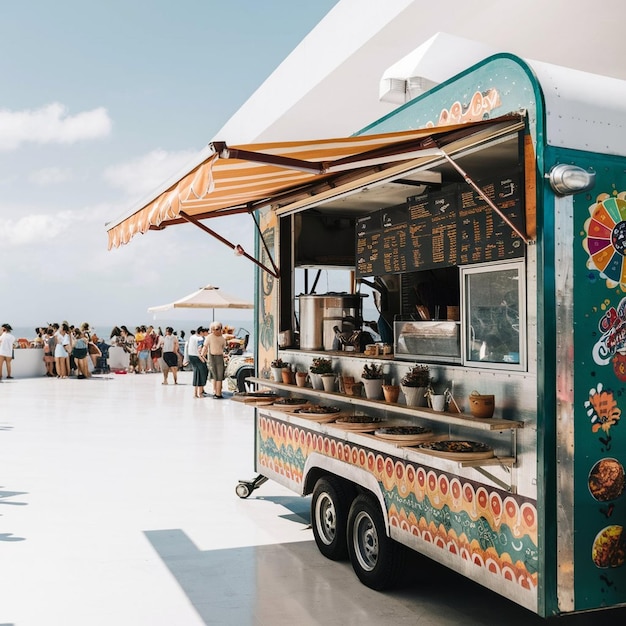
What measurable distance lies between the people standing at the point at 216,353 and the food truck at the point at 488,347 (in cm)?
817

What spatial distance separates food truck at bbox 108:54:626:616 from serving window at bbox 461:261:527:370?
0.04 feet

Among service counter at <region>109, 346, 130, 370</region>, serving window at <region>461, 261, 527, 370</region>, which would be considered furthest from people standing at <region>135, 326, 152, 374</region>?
serving window at <region>461, 261, 527, 370</region>

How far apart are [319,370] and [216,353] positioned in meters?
8.47

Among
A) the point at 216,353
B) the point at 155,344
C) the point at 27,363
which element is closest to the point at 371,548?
the point at 216,353

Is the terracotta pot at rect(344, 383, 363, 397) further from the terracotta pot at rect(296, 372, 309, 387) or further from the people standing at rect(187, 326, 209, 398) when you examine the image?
the people standing at rect(187, 326, 209, 398)

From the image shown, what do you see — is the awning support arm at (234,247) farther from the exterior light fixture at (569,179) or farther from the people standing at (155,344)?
the people standing at (155,344)

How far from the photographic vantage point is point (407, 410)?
3850 millimetres

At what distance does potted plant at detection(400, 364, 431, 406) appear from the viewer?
3908mm

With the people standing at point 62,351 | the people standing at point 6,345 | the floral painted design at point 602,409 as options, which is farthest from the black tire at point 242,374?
the floral painted design at point 602,409

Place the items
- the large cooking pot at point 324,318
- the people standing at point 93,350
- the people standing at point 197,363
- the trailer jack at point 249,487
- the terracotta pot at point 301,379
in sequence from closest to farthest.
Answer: the terracotta pot at point 301,379, the large cooking pot at point 324,318, the trailer jack at point 249,487, the people standing at point 197,363, the people standing at point 93,350

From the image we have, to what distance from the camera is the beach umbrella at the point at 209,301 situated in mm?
19219

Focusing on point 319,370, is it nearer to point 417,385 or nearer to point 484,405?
point 417,385

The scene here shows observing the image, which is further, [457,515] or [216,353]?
[216,353]

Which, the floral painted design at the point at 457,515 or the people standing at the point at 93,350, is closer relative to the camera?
the floral painted design at the point at 457,515
